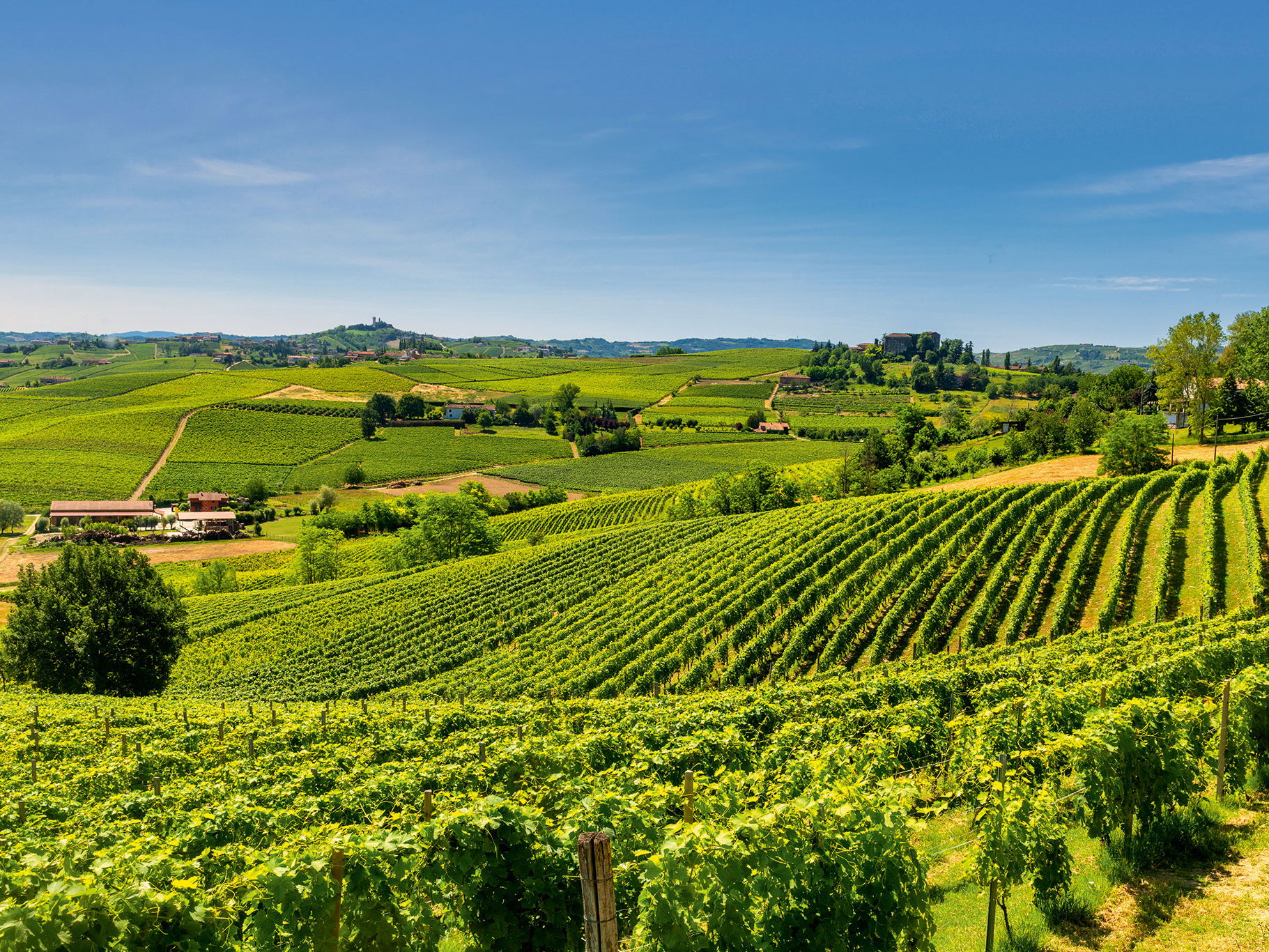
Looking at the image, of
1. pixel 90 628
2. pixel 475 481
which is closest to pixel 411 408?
pixel 475 481

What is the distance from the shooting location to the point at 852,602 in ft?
94.1

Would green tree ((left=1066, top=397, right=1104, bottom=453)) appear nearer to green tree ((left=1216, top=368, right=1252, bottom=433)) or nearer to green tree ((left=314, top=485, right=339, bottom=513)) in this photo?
green tree ((left=1216, top=368, right=1252, bottom=433))

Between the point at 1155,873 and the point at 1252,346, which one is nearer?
the point at 1155,873

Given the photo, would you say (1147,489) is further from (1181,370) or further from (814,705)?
(814,705)

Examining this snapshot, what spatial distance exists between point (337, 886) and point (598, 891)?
2.17 meters

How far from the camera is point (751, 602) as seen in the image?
2989 cm

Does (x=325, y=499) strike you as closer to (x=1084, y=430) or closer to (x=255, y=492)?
(x=255, y=492)

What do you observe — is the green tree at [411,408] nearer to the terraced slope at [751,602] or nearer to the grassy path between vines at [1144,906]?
the terraced slope at [751,602]

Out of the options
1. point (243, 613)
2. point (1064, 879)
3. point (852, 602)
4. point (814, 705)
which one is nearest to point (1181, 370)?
point (852, 602)

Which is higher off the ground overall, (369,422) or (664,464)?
(369,422)

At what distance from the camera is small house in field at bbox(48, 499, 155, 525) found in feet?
273

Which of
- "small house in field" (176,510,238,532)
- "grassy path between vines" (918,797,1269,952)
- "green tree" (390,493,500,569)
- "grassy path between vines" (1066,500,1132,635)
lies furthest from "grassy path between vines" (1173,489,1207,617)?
"small house in field" (176,510,238,532)

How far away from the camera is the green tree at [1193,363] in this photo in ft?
169

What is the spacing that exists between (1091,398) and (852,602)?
83910mm
